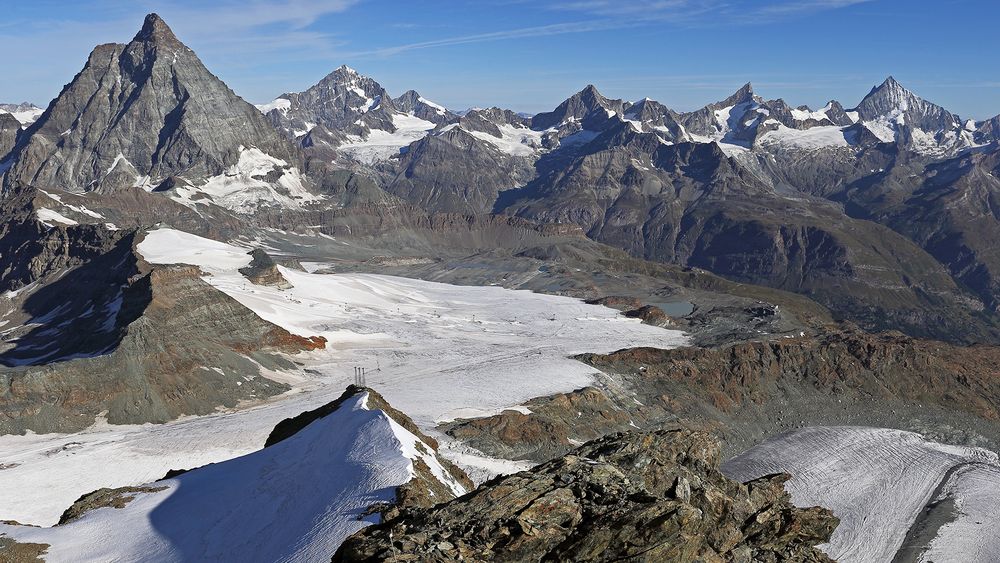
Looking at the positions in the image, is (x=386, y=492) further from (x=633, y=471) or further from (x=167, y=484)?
(x=167, y=484)

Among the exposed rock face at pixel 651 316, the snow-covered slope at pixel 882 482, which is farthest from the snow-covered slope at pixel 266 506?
the exposed rock face at pixel 651 316

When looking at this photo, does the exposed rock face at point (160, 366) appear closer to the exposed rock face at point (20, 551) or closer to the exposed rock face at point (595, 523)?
the exposed rock face at point (20, 551)

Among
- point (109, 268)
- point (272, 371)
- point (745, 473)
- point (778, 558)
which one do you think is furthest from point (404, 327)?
point (778, 558)

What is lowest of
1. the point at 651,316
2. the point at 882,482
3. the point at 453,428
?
the point at 882,482

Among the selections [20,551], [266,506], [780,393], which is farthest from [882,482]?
[20,551]

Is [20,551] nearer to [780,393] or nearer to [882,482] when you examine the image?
[882,482]

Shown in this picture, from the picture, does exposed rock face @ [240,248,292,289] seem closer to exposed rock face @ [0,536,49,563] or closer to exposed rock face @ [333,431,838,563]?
exposed rock face @ [0,536,49,563]
